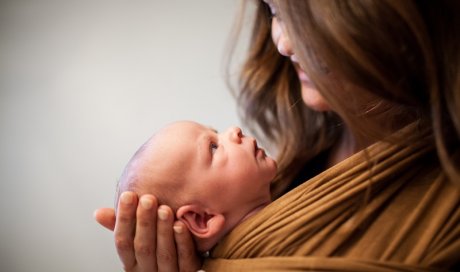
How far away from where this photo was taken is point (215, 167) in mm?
767

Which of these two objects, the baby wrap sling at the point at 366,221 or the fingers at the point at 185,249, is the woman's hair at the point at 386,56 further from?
the fingers at the point at 185,249

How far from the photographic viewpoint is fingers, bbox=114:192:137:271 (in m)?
0.70

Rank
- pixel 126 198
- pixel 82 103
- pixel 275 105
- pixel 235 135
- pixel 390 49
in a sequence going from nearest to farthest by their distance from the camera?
pixel 390 49, pixel 126 198, pixel 235 135, pixel 275 105, pixel 82 103

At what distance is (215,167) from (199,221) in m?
0.11

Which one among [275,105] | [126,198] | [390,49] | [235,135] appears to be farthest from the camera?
[275,105]

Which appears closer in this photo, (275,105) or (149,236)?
(149,236)

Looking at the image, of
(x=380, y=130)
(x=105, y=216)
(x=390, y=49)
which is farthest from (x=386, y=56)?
(x=105, y=216)

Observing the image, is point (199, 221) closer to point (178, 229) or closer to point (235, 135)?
point (178, 229)

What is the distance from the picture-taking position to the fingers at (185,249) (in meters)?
0.71

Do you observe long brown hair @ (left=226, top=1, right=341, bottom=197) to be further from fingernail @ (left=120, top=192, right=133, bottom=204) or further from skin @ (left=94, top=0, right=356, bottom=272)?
fingernail @ (left=120, top=192, right=133, bottom=204)

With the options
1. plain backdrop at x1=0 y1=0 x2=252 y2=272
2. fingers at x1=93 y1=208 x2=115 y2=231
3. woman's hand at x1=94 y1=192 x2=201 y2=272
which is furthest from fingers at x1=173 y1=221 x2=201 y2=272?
plain backdrop at x1=0 y1=0 x2=252 y2=272

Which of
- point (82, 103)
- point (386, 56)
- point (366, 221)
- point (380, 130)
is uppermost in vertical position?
point (82, 103)

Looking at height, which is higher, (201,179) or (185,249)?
(201,179)

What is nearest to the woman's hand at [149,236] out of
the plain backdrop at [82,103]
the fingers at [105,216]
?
the fingers at [105,216]
